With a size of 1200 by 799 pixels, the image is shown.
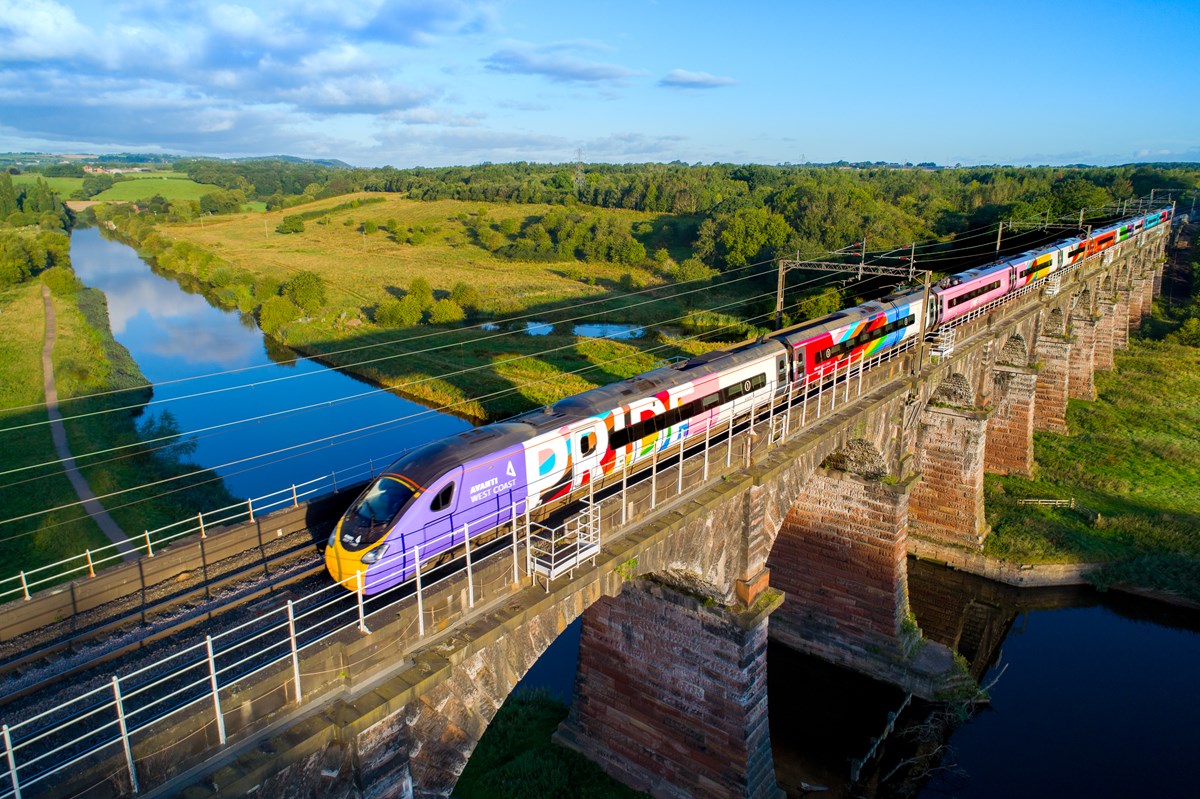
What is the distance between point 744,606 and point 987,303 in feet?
83.5

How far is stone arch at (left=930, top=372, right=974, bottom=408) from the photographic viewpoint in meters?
28.6

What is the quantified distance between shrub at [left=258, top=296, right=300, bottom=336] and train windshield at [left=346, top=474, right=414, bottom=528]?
184ft

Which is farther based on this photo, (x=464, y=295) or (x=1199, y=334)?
(x=464, y=295)

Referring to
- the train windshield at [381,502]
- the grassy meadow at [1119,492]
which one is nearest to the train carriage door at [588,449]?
the train windshield at [381,502]

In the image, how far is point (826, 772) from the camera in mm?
20312

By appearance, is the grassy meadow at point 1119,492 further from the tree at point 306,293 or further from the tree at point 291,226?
the tree at point 291,226

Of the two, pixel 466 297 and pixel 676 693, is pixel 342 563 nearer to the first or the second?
pixel 676 693

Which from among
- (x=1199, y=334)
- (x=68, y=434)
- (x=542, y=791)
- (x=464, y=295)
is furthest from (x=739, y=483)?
(x=1199, y=334)

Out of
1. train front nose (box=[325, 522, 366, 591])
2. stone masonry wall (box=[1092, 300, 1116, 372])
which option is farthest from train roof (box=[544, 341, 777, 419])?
stone masonry wall (box=[1092, 300, 1116, 372])

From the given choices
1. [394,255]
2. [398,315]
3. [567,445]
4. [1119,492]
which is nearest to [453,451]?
[567,445]

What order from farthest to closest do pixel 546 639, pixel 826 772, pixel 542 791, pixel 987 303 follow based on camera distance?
1. pixel 987 303
2. pixel 826 772
3. pixel 542 791
4. pixel 546 639

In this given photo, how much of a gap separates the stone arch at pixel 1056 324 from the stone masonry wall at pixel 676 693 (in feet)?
105

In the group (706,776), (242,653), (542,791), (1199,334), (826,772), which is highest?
(242,653)

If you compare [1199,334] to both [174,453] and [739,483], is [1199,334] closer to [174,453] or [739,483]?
[739,483]
